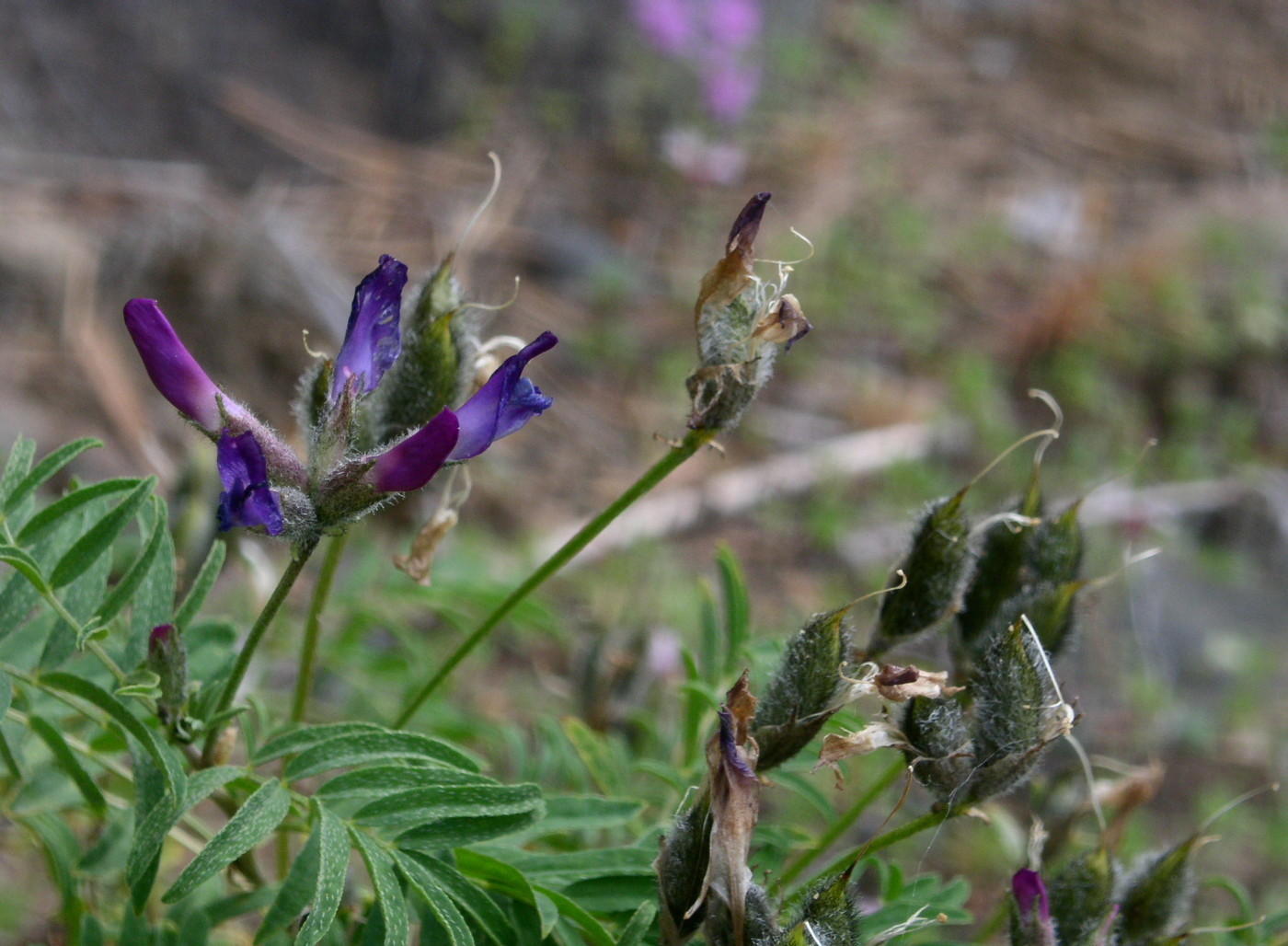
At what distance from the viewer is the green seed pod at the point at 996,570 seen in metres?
1.15

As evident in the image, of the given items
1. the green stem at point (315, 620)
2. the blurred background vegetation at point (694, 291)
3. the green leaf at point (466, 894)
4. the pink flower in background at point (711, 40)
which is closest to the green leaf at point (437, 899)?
the green leaf at point (466, 894)

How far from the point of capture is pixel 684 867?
90 cm

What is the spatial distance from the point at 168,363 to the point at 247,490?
144 mm

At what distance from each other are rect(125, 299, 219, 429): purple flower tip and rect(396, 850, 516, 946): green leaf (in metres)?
0.38

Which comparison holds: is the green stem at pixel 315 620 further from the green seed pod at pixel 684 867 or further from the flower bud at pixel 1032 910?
the flower bud at pixel 1032 910

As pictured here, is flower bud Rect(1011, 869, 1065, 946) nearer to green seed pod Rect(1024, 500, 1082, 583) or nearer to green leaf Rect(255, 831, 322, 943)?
green seed pod Rect(1024, 500, 1082, 583)

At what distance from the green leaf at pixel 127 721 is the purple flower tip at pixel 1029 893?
0.63 metres

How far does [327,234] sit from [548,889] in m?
3.39

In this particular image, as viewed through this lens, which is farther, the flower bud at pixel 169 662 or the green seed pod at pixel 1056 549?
the green seed pod at pixel 1056 549

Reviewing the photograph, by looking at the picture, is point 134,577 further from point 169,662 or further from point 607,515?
point 607,515

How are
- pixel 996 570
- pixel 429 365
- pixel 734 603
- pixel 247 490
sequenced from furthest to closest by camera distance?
pixel 734 603 → pixel 996 570 → pixel 429 365 → pixel 247 490

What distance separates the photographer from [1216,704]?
11.0ft

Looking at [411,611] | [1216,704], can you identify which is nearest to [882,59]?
[1216,704]

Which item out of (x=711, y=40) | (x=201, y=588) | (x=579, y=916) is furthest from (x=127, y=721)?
(x=711, y=40)
